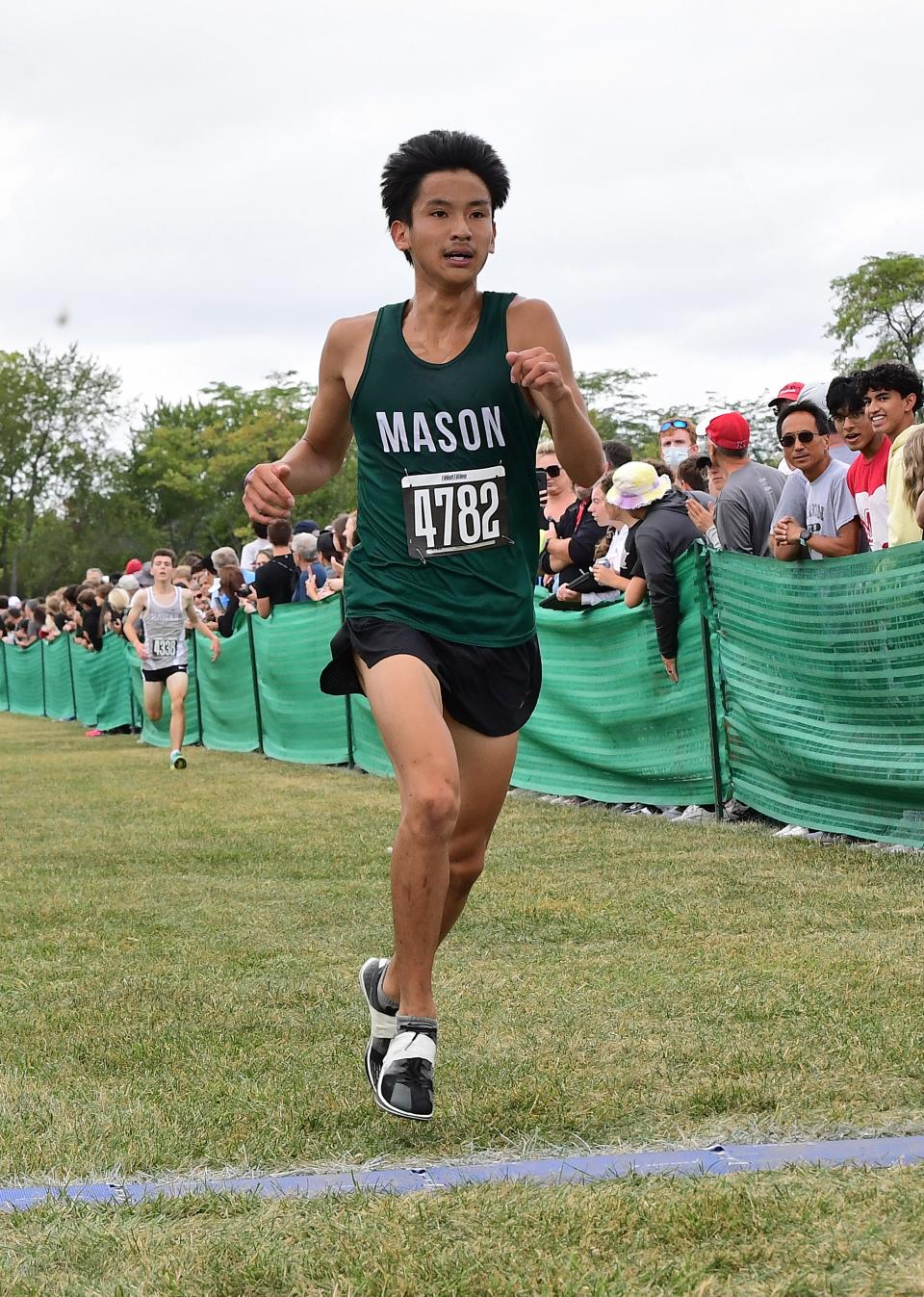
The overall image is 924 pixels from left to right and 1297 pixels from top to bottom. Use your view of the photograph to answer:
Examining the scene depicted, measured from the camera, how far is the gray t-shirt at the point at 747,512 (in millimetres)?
9555

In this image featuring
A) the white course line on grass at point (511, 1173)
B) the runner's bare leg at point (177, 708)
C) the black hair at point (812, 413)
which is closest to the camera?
the white course line on grass at point (511, 1173)

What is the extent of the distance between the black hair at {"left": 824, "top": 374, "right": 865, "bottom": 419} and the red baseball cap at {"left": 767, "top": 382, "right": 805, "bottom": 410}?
1.50 meters

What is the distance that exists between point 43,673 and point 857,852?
82.6 feet

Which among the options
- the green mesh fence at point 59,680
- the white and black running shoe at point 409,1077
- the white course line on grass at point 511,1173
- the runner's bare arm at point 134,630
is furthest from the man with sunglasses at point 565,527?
the green mesh fence at point 59,680

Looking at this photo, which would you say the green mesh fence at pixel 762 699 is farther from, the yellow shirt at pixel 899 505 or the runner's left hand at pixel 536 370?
the runner's left hand at pixel 536 370

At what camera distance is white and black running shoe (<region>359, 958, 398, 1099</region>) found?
409cm

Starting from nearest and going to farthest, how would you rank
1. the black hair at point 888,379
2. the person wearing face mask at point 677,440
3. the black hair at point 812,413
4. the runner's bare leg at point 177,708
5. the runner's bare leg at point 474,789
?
the runner's bare leg at point 474,789
the black hair at point 888,379
the black hair at point 812,413
the person wearing face mask at point 677,440
the runner's bare leg at point 177,708

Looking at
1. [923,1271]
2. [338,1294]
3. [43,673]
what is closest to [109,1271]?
[338,1294]

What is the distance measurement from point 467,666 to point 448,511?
39cm

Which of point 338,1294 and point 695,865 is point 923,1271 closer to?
point 338,1294

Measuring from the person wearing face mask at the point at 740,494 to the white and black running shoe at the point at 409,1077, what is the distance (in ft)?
19.4

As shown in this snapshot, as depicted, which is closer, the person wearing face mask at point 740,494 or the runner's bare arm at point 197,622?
the person wearing face mask at point 740,494

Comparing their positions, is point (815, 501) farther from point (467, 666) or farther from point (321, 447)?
point (467, 666)

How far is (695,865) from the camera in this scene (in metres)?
7.92
